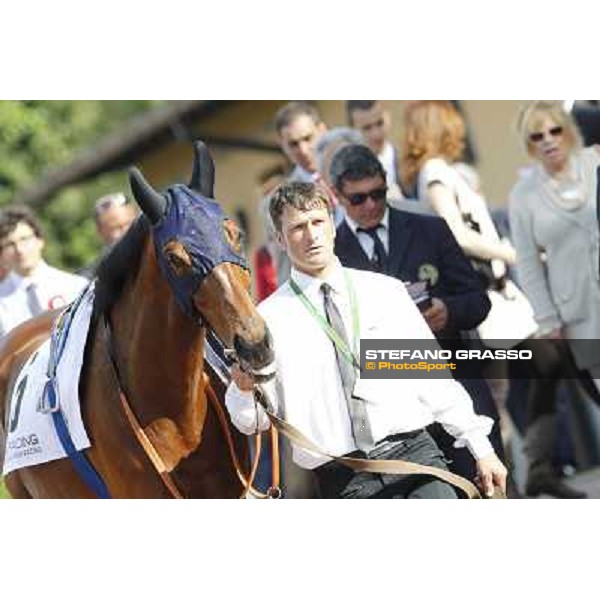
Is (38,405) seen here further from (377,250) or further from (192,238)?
(377,250)

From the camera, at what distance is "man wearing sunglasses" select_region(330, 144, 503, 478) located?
237 inches

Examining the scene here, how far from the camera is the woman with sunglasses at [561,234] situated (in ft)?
20.1

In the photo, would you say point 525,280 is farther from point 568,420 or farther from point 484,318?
point 568,420

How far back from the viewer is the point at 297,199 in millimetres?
5480

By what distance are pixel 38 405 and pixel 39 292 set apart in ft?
3.36

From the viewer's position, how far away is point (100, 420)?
5.55 metres

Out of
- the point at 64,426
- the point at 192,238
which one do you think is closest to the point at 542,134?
the point at 192,238

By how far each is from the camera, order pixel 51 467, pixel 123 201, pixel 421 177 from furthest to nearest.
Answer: pixel 123 201 < pixel 421 177 < pixel 51 467

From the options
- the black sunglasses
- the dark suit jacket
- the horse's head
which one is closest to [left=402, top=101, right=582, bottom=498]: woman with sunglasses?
the dark suit jacket

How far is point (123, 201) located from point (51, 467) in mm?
1518

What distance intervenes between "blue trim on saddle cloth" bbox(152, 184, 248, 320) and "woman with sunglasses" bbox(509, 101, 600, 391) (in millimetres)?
1565

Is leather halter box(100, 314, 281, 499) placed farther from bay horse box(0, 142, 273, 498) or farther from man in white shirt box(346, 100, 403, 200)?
man in white shirt box(346, 100, 403, 200)

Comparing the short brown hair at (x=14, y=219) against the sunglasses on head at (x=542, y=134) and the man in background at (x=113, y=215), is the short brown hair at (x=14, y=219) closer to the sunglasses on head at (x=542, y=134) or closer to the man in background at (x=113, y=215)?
the man in background at (x=113, y=215)
